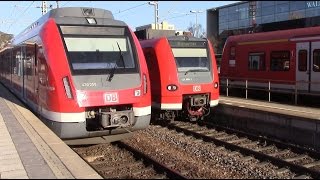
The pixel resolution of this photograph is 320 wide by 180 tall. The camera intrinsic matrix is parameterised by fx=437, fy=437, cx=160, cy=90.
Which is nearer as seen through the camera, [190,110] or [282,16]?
[190,110]

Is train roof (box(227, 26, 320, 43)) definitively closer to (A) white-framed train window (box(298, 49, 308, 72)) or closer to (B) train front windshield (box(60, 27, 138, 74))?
(A) white-framed train window (box(298, 49, 308, 72))

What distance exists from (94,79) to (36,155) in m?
2.08

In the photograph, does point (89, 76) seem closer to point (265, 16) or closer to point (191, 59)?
point (191, 59)

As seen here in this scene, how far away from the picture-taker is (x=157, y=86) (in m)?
12.9

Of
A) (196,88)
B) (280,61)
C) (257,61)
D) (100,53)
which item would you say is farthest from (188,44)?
(257,61)

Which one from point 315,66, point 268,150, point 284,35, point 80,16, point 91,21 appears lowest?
point 268,150

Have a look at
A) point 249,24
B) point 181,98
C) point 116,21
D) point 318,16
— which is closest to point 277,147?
point 181,98

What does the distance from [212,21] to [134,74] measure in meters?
60.4

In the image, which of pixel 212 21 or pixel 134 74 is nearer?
pixel 134 74

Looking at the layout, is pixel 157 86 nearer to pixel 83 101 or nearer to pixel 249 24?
pixel 83 101

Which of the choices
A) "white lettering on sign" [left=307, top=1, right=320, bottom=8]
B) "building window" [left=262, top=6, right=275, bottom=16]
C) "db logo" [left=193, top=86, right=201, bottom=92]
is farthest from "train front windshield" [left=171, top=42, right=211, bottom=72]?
"building window" [left=262, top=6, right=275, bottom=16]

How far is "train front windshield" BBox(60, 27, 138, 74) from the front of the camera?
337 inches

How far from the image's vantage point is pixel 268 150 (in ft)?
32.9

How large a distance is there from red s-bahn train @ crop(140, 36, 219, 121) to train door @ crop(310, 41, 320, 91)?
4339mm
